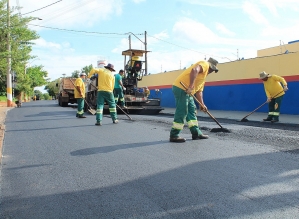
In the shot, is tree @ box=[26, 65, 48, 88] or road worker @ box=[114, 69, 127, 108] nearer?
road worker @ box=[114, 69, 127, 108]

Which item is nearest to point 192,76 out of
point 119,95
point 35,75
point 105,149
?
point 105,149

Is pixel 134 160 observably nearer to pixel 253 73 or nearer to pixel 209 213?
pixel 209 213

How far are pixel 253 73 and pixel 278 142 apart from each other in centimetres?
946

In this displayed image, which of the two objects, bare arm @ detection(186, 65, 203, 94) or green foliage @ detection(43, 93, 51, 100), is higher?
bare arm @ detection(186, 65, 203, 94)

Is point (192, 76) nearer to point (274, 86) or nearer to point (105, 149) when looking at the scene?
point (105, 149)

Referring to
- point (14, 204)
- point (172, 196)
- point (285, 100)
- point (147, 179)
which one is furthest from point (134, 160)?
point (285, 100)

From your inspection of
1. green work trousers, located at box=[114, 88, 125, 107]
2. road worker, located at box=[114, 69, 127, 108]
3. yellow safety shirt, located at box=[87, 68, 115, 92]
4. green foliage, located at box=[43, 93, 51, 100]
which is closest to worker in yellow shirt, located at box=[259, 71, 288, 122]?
yellow safety shirt, located at box=[87, 68, 115, 92]

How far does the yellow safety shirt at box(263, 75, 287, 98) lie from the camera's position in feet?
34.0

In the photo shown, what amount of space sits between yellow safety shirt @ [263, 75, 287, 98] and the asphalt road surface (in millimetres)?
4391

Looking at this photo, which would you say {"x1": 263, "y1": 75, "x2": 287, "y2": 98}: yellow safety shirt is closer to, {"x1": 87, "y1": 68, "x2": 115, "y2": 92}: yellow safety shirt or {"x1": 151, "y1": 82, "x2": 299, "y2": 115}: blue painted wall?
{"x1": 151, "y1": 82, "x2": 299, "y2": 115}: blue painted wall

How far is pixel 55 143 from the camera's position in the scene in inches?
249

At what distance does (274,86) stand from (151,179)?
7.90 m

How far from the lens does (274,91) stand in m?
10.5

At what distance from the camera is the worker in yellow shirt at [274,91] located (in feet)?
33.8
